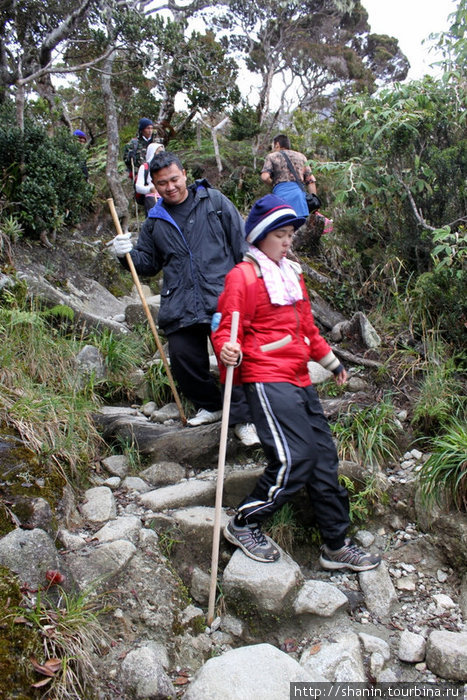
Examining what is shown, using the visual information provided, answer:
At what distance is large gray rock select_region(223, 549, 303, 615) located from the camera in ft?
10.3

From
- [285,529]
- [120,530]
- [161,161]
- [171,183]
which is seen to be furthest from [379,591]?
[161,161]

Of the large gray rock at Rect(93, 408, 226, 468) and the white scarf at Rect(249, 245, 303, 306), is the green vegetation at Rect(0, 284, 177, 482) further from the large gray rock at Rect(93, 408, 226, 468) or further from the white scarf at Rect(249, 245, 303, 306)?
the white scarf at Rect(249, 245, 303, 306)

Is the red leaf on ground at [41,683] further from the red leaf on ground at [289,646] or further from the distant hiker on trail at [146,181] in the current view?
the distant hiker on trail at [146,181]

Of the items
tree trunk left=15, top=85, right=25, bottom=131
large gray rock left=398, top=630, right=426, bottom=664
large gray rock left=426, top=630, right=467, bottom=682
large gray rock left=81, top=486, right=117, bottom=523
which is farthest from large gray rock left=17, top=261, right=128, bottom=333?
large gray rock left=426, top=630, right=467, bottom=682

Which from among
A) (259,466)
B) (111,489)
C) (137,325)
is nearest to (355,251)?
(137,325)

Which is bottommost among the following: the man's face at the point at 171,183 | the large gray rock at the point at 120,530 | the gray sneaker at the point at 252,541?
the gray sneaker at the point at 252,541

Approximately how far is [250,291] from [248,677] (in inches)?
79.3

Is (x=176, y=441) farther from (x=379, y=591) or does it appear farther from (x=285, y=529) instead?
(x=379, y=591)

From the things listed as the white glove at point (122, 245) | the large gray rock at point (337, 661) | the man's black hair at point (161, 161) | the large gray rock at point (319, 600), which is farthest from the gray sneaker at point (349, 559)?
the man's black hair at point (161, 161)

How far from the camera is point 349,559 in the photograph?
3.47m

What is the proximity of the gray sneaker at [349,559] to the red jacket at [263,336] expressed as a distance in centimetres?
111

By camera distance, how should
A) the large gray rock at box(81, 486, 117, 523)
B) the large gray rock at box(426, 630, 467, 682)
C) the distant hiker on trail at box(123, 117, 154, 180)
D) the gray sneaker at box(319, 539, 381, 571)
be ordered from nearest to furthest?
1. the large gray rock at box(426, 630, 467, 682)
2. the gray sneaker at box(319, 539, 381, 571)
3. the large gray rock at box(81, 486, 117, 523)
4. the distant hiker on trail at box(123, 117, 154, 180)

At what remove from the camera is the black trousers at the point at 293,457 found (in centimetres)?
317

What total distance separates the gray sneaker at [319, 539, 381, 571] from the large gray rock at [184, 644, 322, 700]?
35.1 inches
